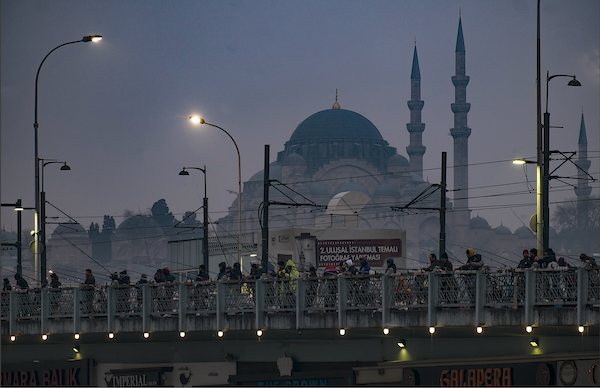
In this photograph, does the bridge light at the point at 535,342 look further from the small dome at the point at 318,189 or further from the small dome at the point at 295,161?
the small dome at the point at 295,161

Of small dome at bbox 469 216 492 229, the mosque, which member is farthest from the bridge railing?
small dome at bbox 469 216 492 229

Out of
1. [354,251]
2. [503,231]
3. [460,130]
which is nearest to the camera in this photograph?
[354,251]

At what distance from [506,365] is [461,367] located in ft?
3.45

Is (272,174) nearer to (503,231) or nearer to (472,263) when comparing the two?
(503,231)

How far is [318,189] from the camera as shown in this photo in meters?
151

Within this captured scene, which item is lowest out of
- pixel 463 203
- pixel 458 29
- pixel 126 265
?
pixel 126 265

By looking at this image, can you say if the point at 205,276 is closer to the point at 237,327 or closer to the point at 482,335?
the point at 237,327

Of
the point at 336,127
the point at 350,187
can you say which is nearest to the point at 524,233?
the point at 350,187

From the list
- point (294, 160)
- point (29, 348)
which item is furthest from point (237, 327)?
point (294, 160)

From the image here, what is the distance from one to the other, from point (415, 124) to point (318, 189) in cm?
1905

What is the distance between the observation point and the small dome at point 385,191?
497 feet

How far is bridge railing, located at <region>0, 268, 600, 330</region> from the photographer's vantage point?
56.3 feet

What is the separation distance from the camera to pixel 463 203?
15200 centimetres

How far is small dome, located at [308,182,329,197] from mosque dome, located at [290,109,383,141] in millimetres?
21406
